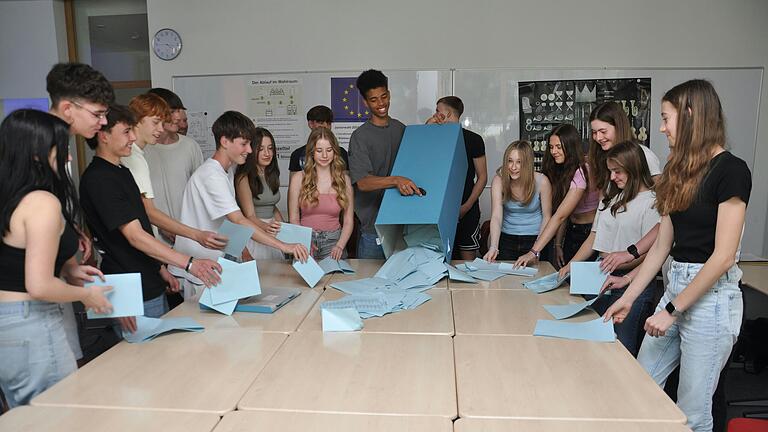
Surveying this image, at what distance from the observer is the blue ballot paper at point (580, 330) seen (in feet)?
5.60

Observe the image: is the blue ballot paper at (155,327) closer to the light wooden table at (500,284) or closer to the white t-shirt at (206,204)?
the white t-shirt at (206,204)

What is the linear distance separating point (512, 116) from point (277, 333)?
341 cm

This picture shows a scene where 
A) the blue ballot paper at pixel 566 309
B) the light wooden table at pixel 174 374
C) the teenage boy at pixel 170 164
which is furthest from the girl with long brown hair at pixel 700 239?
the teenage boy at pixel 170 164

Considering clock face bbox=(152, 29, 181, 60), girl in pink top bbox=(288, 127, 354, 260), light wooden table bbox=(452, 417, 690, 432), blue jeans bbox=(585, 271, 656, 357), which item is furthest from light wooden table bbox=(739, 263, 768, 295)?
clock face bbox=(152, 29, 181, 60)

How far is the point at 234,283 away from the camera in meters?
2.02

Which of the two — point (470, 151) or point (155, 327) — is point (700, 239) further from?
point (470, 151)

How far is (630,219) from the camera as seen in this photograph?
7.45ft

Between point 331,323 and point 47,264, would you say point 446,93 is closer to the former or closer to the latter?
point 331,323

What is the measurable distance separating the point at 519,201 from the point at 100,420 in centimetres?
228

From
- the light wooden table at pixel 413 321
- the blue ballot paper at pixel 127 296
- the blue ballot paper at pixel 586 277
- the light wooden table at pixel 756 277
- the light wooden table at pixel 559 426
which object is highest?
the blue ballot paper at pixel 127 296

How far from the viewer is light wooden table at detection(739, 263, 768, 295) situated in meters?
2.62

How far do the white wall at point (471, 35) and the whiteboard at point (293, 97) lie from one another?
0.08m

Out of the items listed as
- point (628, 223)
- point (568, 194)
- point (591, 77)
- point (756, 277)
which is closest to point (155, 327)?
point (628, 223)

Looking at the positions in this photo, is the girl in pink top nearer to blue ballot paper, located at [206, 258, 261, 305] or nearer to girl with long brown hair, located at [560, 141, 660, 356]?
blue ballot paper, located at [206, 258, 261, 305]
